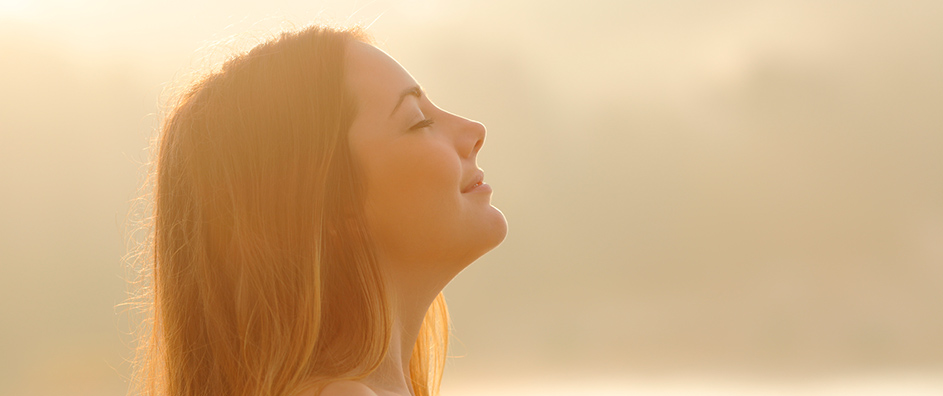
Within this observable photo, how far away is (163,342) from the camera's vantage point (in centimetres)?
96

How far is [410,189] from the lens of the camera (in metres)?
0.90

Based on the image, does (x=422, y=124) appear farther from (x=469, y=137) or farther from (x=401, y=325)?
(x=401, y=325)

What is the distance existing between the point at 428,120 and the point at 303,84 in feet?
0.48

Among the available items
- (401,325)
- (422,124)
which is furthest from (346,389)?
(422,124)

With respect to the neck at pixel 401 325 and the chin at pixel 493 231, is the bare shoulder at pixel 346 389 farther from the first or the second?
the chin at pixel 493 231

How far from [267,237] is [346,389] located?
195 millimetres

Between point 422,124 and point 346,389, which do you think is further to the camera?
point 422,124

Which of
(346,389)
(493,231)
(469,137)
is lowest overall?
(346,389)

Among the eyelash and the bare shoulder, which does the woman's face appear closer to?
the eyelash

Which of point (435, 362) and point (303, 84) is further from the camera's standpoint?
point (435, 362)

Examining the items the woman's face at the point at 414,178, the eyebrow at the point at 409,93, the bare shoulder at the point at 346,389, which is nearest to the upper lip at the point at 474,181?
the woman's face at the point at 414,178

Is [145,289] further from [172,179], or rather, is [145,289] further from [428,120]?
[428,120]

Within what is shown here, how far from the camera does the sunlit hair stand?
2.87ft

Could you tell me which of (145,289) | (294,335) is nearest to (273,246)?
(294,335)
